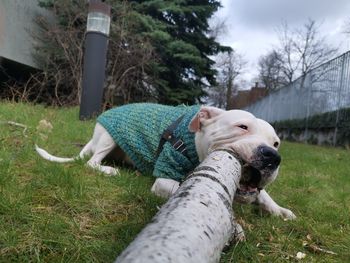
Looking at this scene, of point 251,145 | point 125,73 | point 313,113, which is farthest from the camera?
point 313,113

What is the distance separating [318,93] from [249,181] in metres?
13.7

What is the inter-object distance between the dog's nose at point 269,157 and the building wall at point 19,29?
10.1 metres

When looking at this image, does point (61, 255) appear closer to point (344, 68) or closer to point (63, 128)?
point (63, 128)

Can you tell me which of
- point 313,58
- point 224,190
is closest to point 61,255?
point 224,190

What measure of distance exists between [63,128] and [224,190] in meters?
4.34

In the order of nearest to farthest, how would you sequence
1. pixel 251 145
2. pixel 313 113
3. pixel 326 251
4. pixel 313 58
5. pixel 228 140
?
1. pixel 326 251
2. pixel 251 145
3. pixel 228 140
4. pixel 313 113
5. pixel 313 58

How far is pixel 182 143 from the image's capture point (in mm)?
3186

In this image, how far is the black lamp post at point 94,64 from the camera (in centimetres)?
719

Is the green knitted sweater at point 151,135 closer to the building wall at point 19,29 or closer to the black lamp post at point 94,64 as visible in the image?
the black lamp post at point 94,64

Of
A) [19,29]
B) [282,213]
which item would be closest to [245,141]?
[282,213]

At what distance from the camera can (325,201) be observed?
11.9 ft

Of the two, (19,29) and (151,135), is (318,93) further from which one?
(151,135)

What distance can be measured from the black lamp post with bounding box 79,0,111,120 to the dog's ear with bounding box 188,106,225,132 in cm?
424

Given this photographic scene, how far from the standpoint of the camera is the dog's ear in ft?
10.2
